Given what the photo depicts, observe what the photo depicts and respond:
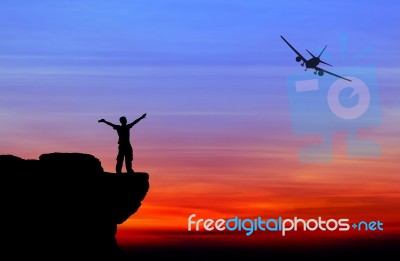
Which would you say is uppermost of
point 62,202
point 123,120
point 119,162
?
point 123,120

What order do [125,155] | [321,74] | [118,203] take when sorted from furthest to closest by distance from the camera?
[321,74] → [118,203] → [125,155]

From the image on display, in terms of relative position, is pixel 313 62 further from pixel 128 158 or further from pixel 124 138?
pixel 124 138

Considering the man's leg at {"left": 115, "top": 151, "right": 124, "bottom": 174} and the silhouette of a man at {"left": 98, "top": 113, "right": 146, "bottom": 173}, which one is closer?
the silhouette of a man at {"left": 98, "top": 113, "right": 146, "bottom": 173}

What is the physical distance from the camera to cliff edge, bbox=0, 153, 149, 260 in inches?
1604

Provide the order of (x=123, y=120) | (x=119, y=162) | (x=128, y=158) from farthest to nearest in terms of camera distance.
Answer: (x=119, y=162) < (x=128, y=158) < (x=123, y=120)

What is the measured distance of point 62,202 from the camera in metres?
41.7

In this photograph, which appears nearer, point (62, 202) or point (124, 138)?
point (124, 138)

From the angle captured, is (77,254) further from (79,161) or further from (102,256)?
(79,161)

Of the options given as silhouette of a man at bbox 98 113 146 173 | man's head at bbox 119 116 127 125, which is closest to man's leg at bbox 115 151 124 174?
silhouette of a man at bbox 98 113 146 173

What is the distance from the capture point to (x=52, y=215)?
41469 mm

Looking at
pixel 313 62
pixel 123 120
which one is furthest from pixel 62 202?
pixel 313 62

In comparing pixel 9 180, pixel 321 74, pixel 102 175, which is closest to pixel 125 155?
pixel 102 175

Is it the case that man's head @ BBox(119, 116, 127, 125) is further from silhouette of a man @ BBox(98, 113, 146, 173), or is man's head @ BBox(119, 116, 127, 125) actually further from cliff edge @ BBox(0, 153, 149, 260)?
cliff edge @ BBox(0, 153, 149, 260)

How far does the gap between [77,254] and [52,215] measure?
7.50 ft
